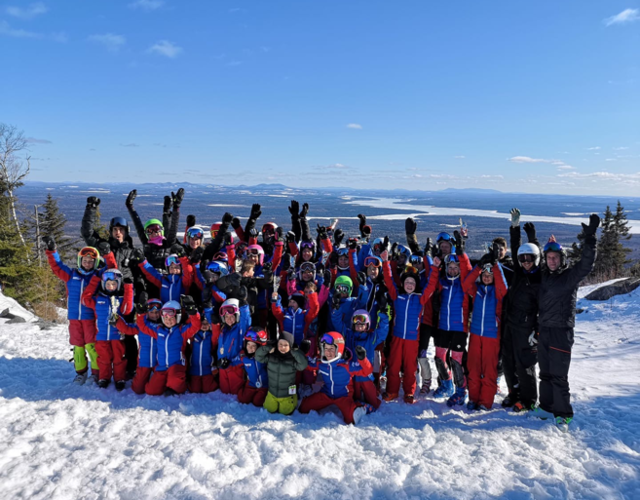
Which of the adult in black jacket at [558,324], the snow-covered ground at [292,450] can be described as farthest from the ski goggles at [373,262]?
the adult in black jacket at [558,324]

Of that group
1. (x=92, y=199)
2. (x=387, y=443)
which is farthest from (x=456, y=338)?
(x=92, y=199)

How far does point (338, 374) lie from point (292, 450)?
1.29 m

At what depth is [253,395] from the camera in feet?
18.6

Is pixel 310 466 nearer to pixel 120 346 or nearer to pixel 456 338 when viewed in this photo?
pixel 456 338

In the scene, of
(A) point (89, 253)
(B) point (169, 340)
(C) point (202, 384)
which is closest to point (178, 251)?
(A) point (89, 253)

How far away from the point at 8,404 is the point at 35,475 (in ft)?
6.74

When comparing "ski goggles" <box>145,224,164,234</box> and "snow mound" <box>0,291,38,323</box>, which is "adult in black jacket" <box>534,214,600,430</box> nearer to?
"ski goggles" <box>145,224,164,234</box>

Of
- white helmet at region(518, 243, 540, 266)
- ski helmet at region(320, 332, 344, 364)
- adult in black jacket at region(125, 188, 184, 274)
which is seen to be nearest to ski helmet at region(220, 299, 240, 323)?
ski helmet at region(320, 332, 344, 364)

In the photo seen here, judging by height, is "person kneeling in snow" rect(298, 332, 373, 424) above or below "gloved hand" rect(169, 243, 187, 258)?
below

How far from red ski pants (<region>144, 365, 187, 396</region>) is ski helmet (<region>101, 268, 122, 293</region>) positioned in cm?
149

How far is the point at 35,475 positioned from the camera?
3904 mm

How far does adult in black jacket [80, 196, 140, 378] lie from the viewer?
6359mm

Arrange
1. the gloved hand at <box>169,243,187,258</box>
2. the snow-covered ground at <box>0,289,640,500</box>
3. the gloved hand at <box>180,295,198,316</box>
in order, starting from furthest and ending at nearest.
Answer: the gloved hand at <box>169,243,187,258</box>, the gloved hand at <box>180,295,198,316</box>, the snow-covered ground at <box>0,289,640,500</box>

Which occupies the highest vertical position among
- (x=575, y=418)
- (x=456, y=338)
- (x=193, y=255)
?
(x=193, y=255)
